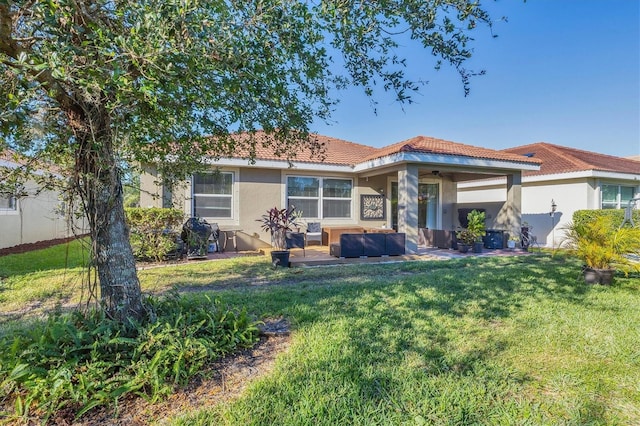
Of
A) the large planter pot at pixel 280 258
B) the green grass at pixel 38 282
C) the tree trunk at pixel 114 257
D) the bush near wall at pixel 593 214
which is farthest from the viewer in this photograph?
the bush near wall at pixel 593 214

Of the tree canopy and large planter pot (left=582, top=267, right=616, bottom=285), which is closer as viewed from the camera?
the tree canopy

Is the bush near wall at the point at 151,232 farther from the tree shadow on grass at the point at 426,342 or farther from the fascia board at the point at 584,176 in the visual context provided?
the fascia board at the point at 584,176

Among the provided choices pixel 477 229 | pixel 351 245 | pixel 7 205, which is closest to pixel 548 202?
pixel 477 229

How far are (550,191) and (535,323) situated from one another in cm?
1534

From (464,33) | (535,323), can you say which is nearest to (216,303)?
(535,323)

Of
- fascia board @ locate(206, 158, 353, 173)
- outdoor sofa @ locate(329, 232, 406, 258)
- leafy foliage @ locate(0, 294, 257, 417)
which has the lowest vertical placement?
leafy foliage @ locate(0, 294, 257, 417)

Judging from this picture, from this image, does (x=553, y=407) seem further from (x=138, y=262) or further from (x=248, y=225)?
(x=248, y=225)

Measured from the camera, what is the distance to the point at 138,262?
9305 millimetres

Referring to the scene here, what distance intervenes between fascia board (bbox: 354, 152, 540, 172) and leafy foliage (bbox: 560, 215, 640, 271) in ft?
16.5

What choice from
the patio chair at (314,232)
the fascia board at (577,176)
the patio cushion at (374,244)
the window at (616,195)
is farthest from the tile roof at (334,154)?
the window at (616,195)

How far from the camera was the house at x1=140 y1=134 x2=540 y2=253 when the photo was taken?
1138cm

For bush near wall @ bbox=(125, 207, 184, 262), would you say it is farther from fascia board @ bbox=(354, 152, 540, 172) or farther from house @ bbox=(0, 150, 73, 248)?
fascia board @ bbox=(354, 152, 540, 172)

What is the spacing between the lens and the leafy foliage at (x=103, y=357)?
2.60 meters

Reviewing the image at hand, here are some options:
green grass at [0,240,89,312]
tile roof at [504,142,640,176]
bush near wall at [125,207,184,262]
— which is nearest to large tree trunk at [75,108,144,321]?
green grass at [0,240,89,312]
